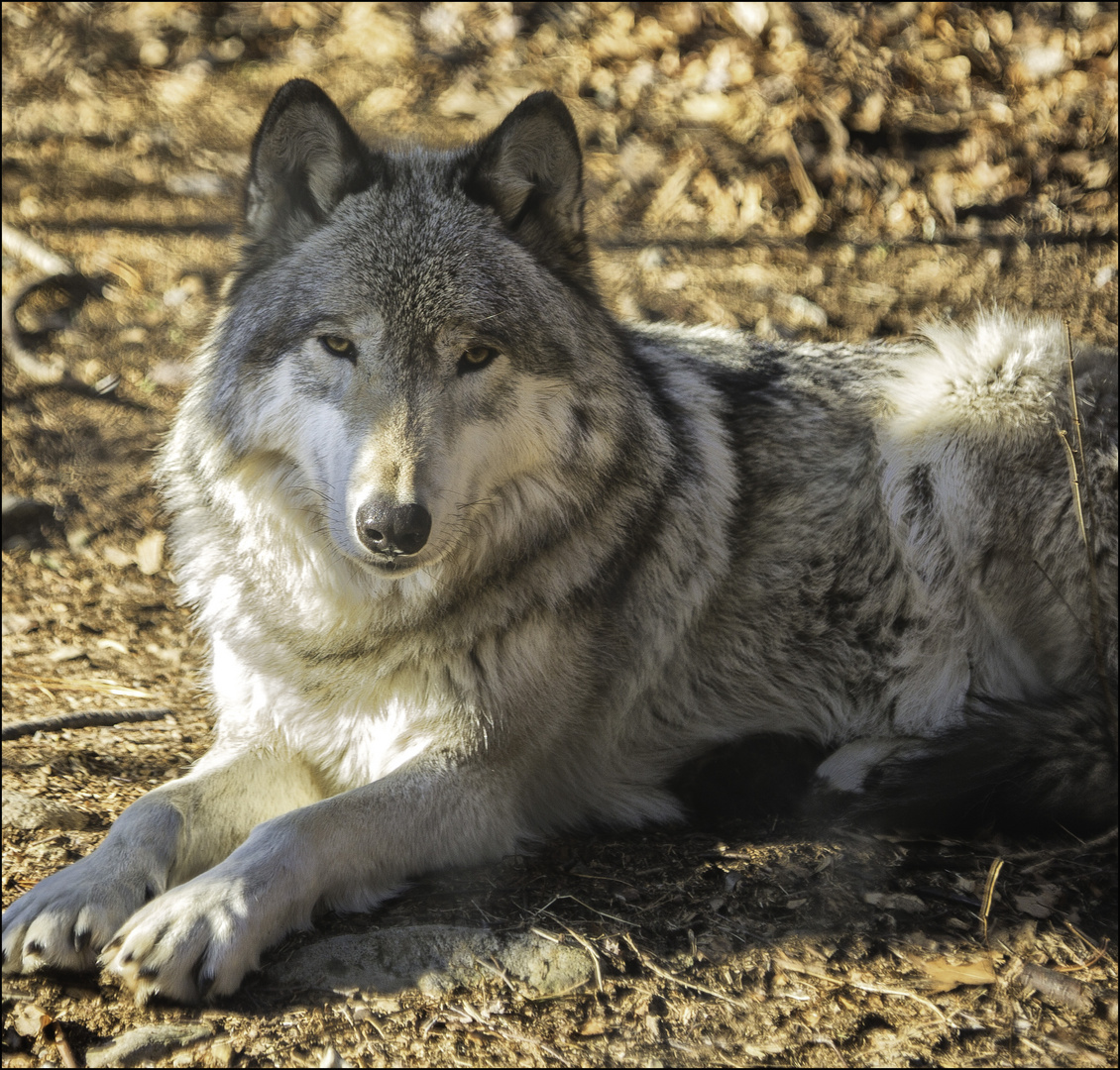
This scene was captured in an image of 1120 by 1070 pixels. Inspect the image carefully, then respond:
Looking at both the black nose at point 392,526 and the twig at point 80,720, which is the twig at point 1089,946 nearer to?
the black nose at point 392,526

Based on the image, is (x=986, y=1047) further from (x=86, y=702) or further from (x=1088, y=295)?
(x=1088, y=295)

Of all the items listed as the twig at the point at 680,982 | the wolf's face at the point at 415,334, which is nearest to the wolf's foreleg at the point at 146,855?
the wolf's face at the point at 415,334

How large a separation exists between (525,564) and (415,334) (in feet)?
2.59

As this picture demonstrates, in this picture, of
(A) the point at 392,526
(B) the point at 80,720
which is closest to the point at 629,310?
(B) the point at 80,720

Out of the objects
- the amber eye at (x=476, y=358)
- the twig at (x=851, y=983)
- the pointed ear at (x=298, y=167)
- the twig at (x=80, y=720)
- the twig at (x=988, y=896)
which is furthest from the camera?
the twig at (x=80, y=720)

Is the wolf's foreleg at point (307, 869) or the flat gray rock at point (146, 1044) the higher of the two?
the wolf's foreleg at point (307, 869)

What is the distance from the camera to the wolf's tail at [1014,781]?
3.01 metres

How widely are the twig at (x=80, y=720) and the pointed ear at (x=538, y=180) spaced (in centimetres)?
→ 248

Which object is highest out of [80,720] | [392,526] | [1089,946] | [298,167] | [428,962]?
[298,167]

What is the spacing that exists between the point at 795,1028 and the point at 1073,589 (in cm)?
196

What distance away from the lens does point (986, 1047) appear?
2367 mm

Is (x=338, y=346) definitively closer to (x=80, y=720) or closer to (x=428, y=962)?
(x=428, y=962)

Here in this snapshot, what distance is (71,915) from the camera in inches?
97.0

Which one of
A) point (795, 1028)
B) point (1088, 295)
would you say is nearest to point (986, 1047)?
point (795, 1028)
